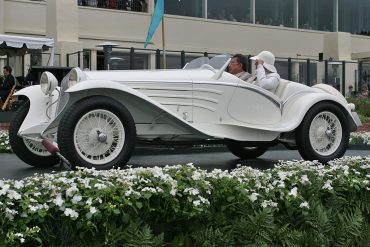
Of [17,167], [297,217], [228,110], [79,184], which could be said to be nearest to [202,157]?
[228,110]

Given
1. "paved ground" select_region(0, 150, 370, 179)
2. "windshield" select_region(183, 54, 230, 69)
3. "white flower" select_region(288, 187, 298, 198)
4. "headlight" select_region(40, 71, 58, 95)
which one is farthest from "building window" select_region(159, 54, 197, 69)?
"white flower" select_region(288, 187, 298, 198)

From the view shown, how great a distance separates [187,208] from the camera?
3.53 meters

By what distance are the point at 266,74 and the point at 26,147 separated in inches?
107

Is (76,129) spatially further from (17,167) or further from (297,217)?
(297,217)

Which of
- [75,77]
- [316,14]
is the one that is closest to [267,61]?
[75,77]

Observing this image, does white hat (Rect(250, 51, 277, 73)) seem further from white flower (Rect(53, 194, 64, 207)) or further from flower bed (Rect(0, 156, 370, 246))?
white flower (Rect(53, 194, 64, 207))

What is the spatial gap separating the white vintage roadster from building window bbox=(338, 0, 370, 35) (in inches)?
1035

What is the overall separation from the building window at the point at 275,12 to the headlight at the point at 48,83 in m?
23.4

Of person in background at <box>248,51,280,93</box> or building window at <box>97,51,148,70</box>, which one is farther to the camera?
building window at <box>97,51,148,70</box>

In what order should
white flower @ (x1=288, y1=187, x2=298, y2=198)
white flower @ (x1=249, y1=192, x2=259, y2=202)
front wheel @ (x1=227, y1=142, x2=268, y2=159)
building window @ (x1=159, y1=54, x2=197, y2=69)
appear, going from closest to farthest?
1. white flower @ (x1=249, y1=192, x2=259, y2=202)
2. white flower @ (x1=288, y1=187, x2=298, y2=198)
3. front wheel @ (x1=227, y1=142, x2=268, y2=159)
4. building window @ (x1=159, y1=54, x2=197, y2=69)

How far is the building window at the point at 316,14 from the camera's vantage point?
30172 mm

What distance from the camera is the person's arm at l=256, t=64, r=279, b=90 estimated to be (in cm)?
647

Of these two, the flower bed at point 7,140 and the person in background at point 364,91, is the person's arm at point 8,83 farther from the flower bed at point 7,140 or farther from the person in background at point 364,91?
the person in background at point 364,91

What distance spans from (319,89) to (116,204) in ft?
13.5
